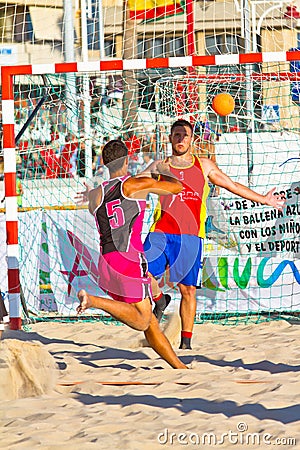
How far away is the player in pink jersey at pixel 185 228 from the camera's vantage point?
6.39m

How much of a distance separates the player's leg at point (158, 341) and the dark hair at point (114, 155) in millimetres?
989

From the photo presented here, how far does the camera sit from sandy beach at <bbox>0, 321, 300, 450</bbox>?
13.2ft

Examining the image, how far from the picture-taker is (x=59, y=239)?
860cm

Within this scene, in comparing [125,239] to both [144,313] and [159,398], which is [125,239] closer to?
[144,313]

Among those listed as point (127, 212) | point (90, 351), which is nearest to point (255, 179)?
point (90, 351)

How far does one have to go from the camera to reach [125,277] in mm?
5277

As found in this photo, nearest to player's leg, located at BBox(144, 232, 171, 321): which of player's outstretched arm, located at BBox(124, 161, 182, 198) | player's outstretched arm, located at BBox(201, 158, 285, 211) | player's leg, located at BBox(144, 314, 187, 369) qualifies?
player's outstretched arm, located at BBox(201, 158, 285, 211)

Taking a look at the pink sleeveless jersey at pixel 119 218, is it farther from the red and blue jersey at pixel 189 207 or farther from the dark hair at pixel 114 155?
the red and blue jersey at pixel 189 207

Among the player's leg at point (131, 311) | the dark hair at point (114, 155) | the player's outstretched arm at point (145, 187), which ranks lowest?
the player's leg at point (131, 311)

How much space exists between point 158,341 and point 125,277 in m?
0.48

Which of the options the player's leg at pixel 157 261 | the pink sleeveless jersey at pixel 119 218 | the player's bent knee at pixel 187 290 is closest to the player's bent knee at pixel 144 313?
the pink sleeveless jersey at pixel 119 218

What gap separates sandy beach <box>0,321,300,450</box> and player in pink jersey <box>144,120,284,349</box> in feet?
1.44

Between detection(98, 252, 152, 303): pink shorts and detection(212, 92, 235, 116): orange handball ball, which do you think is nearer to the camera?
detection(98, 252, 152, 303): pink shorts

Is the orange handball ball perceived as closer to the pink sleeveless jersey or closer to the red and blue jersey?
the red and blue jersey
